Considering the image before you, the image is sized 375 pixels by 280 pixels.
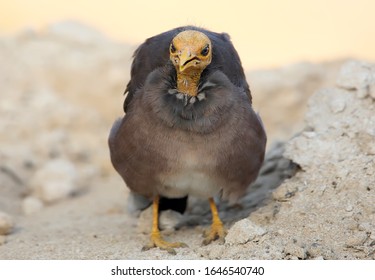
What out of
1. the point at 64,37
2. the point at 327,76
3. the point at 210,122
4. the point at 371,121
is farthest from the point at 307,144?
the point at 64,37

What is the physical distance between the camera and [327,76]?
9.73 metres

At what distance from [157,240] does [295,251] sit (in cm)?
121

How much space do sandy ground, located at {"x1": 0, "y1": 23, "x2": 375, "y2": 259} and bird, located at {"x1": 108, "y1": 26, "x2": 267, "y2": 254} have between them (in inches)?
14.8

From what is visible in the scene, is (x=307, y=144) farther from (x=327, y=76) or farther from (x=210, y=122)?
(x=327, y=76)

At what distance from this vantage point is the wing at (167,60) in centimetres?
551

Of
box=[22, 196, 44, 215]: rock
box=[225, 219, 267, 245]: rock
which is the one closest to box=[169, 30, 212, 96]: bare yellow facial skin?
box=[225, 219, 267, 245]: rock

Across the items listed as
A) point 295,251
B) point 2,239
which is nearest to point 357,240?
point 295,251

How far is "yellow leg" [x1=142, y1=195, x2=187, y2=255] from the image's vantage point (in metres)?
5.54

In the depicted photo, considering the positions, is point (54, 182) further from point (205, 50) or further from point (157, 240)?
point (205, 50)

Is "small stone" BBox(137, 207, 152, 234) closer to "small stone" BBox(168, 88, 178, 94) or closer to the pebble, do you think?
"small stone" BBox(168, 88, 178, 94)

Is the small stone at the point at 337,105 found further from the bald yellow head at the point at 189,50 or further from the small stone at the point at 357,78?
the bald yellow head at the point at 189,50

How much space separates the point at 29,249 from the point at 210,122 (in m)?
1.59

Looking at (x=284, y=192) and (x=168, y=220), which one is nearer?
(x=284, y=192)

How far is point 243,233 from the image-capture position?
5.04 m
